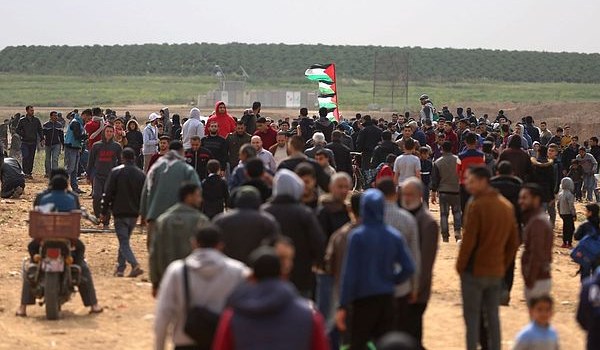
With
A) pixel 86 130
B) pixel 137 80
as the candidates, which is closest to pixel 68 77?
pixel 137 80

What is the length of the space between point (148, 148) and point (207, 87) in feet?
334

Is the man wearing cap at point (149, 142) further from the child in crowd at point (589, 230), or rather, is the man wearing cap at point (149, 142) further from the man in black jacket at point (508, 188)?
the man in black jacket at point (508, 188)

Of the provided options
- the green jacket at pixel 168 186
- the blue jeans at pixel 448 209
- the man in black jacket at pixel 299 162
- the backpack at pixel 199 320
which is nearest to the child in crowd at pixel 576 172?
the blue jeans at pixel 448 209

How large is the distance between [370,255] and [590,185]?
2214 cm

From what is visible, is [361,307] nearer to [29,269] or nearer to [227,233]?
[227,233]

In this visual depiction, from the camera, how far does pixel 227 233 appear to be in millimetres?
10070

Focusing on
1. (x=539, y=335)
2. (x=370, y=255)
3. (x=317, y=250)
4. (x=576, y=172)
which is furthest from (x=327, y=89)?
(x=539, y=335)

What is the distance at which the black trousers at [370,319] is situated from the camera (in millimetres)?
9891

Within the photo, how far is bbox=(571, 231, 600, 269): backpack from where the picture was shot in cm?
1526

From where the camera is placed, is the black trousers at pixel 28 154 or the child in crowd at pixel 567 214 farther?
the black trousers at pixel 28 154

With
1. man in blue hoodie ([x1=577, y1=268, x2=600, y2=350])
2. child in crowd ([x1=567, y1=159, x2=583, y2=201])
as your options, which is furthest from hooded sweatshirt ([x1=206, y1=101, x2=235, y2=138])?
man in blue hoodie ([x1=577, y1=268, x2=600, y2=350])

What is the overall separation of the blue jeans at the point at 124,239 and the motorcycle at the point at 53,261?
2339 millimetres

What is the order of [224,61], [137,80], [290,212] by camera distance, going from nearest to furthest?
1. [290,212]
2. [137,80]
3. [224,61]

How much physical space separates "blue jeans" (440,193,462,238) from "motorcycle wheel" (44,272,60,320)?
7.83m
